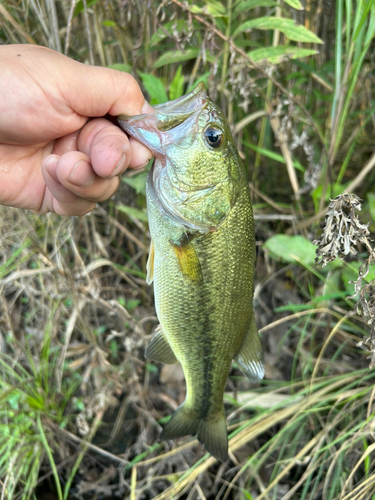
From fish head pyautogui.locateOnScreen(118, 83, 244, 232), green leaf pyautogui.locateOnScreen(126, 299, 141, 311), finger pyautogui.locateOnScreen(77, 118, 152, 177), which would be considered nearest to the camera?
finger pyautogui.locateOnScreen(77, 118, 152, 177)

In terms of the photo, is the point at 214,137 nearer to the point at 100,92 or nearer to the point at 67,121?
the point at 100,92

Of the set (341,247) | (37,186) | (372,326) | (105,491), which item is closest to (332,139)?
(341,247)

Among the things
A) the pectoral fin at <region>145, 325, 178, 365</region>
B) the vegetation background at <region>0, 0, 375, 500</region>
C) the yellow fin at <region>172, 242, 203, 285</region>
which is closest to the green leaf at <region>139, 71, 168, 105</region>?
the vegetation background at <region>0, 0, 375, 500</region>

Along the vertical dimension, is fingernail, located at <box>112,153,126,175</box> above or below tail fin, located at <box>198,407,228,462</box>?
above

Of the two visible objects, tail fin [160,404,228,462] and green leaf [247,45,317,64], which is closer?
tail fin [160,404,228,462]

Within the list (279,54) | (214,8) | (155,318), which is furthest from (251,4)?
(155,318)

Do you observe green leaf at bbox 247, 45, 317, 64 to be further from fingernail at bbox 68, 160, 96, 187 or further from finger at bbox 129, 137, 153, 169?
fingernail at bbox 68, 160, 96, 187
